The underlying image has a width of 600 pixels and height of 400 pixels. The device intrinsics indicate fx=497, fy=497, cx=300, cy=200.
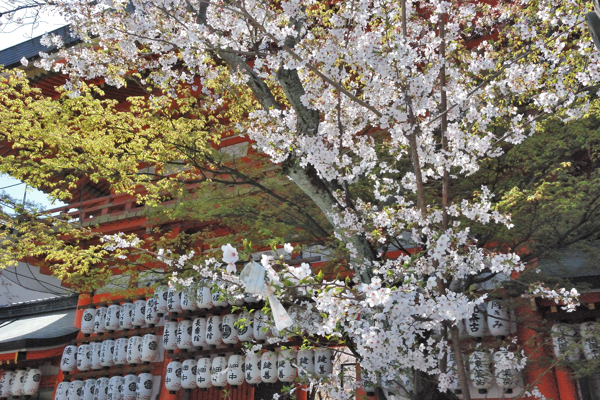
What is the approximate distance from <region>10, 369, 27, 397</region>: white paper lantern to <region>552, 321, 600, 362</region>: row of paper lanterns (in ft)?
39.3

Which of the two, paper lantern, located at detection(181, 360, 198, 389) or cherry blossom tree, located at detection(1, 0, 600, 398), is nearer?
cherry blossom tree, located at detection(1, 0, 600, 398)

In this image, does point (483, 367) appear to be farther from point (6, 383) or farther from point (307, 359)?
point (6, 383)

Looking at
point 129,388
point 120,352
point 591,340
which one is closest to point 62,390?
point 120,352

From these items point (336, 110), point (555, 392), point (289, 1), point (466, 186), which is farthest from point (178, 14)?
point (555, 392)

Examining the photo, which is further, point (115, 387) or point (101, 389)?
point (101, 389)

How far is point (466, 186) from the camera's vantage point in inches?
291

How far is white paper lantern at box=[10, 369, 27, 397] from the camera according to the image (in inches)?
484

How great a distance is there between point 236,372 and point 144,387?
8.39ft

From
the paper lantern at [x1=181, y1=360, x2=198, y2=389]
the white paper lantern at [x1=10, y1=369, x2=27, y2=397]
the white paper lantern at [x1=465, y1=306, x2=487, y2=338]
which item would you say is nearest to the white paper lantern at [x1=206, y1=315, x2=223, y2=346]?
the paper lantern at [x1=181, y1=360, x2=198, y2=389]

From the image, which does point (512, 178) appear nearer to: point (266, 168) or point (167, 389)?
point (266, 168)

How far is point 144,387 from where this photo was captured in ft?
35.4

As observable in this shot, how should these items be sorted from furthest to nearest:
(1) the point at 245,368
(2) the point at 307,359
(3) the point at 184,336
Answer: (3) the point at 184,336 → (1) the point at 245,368 → (2) the point at 307,359

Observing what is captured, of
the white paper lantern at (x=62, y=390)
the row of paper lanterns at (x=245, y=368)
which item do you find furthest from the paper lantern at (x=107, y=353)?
the row of paper lanterns at (x=245, y=368)

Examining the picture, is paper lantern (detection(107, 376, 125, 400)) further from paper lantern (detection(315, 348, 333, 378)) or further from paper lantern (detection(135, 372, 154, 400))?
paper lantern (detection(315, 348, 333, 378))
